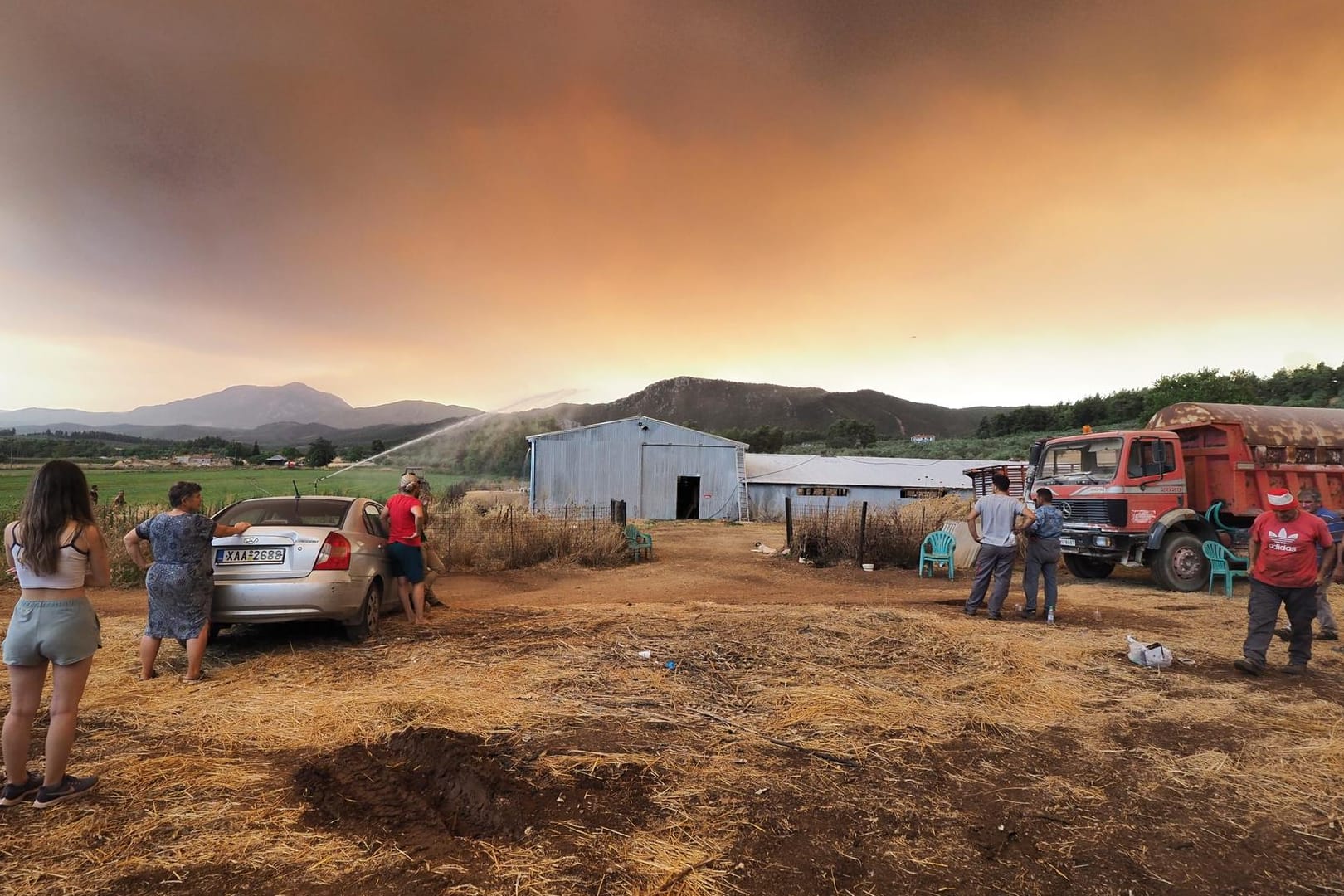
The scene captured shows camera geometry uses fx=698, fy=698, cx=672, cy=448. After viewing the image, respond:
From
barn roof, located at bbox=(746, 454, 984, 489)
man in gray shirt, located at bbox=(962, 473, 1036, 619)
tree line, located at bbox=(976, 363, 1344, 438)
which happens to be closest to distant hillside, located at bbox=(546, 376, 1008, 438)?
tree line, located at bbox=(976, 363, 1344, 438)

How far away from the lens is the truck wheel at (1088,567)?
44.1 feet

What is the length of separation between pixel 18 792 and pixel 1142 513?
45.8 ft

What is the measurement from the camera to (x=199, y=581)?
5629mm

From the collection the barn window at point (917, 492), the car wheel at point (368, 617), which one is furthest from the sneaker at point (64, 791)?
the barn window at point (917, 492)

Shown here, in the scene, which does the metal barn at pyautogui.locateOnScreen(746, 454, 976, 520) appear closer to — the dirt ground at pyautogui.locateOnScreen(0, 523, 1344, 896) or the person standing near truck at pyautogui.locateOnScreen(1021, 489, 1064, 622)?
the person standing near truck at pyautogui.locateOnScreen(1021, 489, 1064, 622)

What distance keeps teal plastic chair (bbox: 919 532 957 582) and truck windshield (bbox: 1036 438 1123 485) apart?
2024 mm

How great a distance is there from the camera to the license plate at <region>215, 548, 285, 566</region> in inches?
245

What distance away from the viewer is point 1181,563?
1175cm

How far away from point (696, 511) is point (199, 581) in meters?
30.9

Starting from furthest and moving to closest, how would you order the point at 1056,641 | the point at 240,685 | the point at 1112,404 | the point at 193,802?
the point at 1112,404
the point at 1056,641
the point at 240,685
the point at 193,802

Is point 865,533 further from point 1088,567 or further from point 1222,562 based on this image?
point 1222,562

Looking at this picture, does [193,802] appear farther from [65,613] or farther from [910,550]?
[910,550]

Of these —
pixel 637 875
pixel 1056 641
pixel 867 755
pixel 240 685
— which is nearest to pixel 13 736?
pixel 240 685

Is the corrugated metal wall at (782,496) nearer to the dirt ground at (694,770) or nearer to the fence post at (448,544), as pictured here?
the fence post at (448,544)
